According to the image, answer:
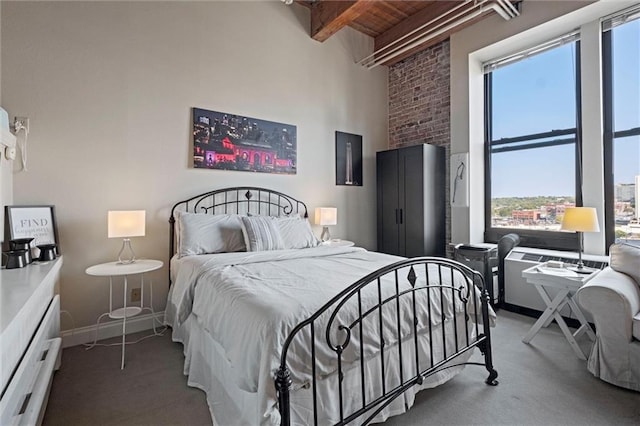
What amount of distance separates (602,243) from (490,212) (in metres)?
1.23

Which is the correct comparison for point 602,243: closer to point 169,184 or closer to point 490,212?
point 490,212

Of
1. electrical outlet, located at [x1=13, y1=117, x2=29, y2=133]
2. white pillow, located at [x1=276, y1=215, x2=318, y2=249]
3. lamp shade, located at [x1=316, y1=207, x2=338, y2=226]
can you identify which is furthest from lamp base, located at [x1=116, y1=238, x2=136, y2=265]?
lamp shade, located at [x1=316, y1=207, x2=338, y2=226]

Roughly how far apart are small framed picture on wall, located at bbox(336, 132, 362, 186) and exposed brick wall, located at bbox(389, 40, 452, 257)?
74 centimetres

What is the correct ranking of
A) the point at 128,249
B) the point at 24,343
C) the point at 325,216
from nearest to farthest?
the point at 24,343 → the point at 128,249 → the point at 325,216

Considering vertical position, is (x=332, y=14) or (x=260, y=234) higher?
(x=332, y=14)

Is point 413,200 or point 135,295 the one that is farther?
point 413,200

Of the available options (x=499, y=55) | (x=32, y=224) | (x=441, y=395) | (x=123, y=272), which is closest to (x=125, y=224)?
(x=123, y=272)

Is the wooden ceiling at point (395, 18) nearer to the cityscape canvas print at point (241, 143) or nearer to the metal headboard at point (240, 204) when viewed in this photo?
the cityscape canvas print at point (241, 143)

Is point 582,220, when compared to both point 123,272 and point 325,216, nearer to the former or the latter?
point 325,216

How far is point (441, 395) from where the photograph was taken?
1906 mm

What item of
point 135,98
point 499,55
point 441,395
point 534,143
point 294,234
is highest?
point 499,55

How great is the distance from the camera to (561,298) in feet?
8.36

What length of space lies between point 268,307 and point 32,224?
90.1 inches

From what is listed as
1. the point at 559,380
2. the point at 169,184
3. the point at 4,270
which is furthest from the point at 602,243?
the point at 4,270
